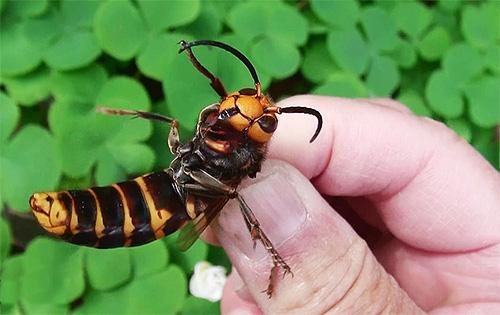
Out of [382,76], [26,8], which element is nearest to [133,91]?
[26,8]

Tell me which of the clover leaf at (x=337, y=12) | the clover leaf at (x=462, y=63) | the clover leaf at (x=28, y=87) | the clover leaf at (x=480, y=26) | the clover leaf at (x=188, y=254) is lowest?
the clover leaf at (x=188, y=254)

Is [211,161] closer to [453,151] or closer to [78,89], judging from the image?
[453,151]

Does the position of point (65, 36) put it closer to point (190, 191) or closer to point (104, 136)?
point (104, 136)

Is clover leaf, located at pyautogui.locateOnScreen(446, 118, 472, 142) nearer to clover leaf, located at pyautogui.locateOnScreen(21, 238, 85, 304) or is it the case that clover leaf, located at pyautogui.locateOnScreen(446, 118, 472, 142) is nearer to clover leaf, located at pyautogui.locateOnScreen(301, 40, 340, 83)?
clover leaf, located at pyautogui.locateOnScreen(301, 40, 340, 83)

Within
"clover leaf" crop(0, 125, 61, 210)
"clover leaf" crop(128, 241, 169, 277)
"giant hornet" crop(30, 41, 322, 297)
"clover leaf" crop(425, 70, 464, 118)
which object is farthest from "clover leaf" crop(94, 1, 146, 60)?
"clover leaf" crop(425, 70, 464, 118)

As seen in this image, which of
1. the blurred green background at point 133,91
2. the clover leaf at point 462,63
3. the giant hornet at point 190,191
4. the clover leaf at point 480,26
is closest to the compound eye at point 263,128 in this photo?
the giant hornet at point 190,191

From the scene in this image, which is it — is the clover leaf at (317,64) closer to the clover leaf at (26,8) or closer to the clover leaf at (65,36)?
the clover leaf at (65,36)
